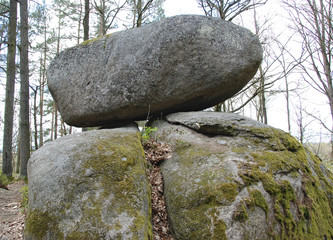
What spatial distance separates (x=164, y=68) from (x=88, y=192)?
9.99 ft

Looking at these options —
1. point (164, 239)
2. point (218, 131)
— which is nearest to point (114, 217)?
point (164, 239)

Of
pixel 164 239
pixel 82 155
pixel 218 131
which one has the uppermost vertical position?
pixel 218 131

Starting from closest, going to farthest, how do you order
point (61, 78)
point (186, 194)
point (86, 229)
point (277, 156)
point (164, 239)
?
point (86, 229), point (164, 239), point (186, 194), point (277, 156), point (61, 78)

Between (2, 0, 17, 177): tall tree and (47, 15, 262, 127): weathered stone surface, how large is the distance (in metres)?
5.50

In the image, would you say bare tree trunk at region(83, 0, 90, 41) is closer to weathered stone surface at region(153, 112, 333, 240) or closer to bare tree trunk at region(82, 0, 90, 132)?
bare tree trunk at region(82, 0, 90, 132)

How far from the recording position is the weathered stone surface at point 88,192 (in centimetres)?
236

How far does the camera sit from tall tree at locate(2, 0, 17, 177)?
8.62 metres

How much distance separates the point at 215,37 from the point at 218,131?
7.05 ft

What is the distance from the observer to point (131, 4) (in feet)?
31.9

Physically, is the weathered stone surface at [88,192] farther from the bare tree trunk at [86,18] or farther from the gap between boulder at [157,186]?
the bare tree trunk at [86,18]

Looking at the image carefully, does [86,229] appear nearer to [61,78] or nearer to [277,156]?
[277,156]

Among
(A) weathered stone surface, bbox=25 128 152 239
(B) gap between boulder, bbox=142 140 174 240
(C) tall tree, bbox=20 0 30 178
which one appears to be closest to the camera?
(A) weathered stone surface, bbox=25 128 152 239

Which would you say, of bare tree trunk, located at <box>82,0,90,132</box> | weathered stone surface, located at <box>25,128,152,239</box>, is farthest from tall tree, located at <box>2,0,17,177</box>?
weathered stone surface, located at <box>25,128,152,239</box>

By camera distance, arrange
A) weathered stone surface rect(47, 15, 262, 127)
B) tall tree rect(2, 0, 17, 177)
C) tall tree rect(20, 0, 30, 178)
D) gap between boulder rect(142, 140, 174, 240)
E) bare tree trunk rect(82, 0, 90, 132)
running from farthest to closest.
Result: bare tree trunk rect(82, 0, 90, 132) < tall tree rect(2, 0, 17, 177) < tall tree rect(20, 0, 30, 178) < weathered stone surface rect(47, 15, 262, 127) < gap between boulder rect(142, 140, 174, 240)
